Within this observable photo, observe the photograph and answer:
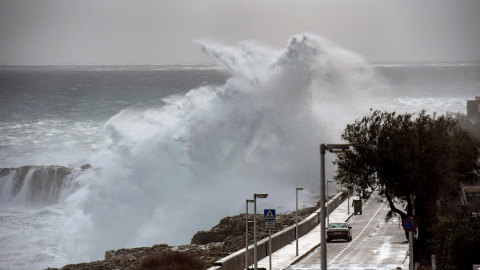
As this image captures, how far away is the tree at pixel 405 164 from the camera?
4809cm

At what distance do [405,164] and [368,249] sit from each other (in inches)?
370

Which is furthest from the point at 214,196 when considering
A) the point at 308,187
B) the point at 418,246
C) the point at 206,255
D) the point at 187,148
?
the point at 418,246

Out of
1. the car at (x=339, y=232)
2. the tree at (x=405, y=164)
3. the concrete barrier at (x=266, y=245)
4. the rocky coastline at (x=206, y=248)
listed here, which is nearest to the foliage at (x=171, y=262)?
the rocky coastline at (x=206, y=248)

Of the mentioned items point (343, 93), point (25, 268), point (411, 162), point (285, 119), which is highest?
point (343, 93)

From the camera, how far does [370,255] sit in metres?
52.5

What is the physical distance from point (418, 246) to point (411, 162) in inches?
169

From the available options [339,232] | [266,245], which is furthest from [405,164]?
[339,232]

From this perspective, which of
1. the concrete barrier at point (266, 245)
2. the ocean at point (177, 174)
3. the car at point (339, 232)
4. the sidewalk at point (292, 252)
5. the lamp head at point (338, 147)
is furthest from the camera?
the ocean at point (177, 174)

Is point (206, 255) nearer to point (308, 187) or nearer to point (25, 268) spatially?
point (25, 268)

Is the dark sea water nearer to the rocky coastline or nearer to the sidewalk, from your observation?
the rocky coastline

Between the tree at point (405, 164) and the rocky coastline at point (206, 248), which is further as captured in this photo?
the rocky coastline at point (206, 248)

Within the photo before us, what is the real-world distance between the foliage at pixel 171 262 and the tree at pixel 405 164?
8285 millimetres

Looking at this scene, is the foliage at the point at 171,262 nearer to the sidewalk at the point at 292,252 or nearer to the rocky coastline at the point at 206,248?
the rocky coastline at the point at 206,248

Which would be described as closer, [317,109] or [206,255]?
[206,255]
